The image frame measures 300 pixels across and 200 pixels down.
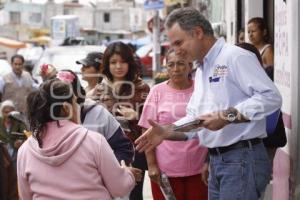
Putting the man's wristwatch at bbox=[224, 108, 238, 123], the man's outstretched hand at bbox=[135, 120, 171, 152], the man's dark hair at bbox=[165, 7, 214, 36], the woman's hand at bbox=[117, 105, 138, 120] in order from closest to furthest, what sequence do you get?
1. the man's wristwatch at bbox=[224, 108, 238, 123]
2. the man's outstretched hand at bbox=[135, 120, 171, 152]
3. the man's dark hair at bbox=[165, 7, 214, 36]
4. the woman's hand at bbox=[117, 105, 138, 120]

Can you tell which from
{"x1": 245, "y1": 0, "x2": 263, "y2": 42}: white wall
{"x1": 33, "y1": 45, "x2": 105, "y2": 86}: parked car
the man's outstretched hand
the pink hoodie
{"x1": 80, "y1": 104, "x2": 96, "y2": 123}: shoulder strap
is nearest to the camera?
the pink hoodie

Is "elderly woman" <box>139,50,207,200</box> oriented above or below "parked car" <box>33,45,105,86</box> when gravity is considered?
below

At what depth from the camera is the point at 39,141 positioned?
3674mm

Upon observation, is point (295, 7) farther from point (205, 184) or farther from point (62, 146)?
point (62, 146)

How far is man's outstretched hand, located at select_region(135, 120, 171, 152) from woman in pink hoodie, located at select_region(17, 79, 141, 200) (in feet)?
0.85

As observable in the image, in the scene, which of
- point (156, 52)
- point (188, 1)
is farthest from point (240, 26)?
point (156, 52)

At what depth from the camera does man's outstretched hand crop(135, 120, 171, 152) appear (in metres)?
3.91

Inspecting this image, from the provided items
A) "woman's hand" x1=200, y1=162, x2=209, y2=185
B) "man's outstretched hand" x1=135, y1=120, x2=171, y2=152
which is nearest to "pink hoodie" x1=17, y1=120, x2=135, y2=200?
"man's outstretched hand" x1=135, y1=120, x2=171, y2=152

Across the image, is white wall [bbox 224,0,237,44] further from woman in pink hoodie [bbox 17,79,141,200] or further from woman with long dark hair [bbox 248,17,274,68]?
woman in pink hoodie [bbox 17,79,141,200]

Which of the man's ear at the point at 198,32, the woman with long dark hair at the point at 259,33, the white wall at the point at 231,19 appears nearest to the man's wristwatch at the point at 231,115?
the man's ear at the point at 198,32

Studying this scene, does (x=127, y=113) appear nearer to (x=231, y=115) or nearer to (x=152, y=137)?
(x=152, y=137)

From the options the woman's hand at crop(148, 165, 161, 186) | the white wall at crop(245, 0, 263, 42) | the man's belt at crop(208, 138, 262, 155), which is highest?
the white wall at crop(245, 0, 263, 42)

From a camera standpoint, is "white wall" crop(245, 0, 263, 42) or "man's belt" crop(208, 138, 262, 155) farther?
"white wall" crop(245, 0, 263, 42)

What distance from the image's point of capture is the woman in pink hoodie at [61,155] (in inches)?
142
